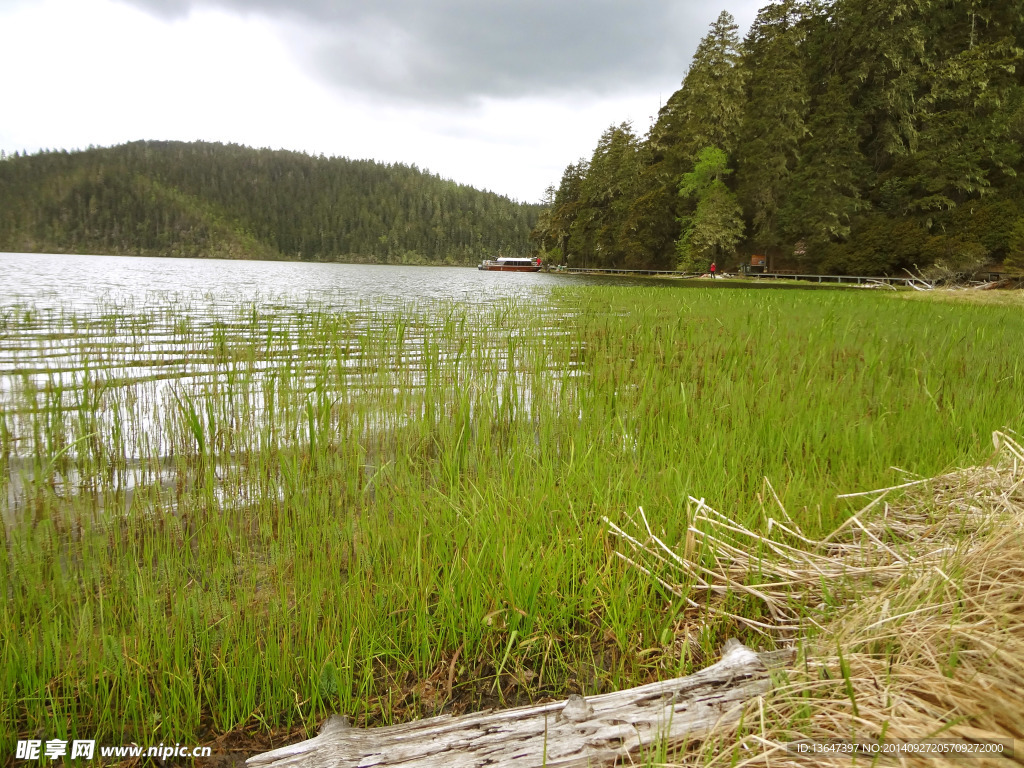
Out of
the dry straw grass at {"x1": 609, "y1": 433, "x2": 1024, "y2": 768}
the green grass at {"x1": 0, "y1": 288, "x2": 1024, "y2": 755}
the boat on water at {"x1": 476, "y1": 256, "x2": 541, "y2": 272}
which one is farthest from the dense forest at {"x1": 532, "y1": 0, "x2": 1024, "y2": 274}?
the boat on water at {"x1": 476, "y1": 256, "x2": 541, "y2": 272}

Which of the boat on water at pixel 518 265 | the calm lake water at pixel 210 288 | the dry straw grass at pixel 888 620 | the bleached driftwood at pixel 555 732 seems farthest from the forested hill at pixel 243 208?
the bleached driftwood at pixel 555 732

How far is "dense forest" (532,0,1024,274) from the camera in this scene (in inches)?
1341

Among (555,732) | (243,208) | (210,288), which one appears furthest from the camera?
(243,208)

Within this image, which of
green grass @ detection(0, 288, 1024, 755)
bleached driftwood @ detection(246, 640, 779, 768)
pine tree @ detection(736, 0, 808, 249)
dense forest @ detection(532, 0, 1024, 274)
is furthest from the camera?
pine tree @ detection(736, 0, 808, 249)

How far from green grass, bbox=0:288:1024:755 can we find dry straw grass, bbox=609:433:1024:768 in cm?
21

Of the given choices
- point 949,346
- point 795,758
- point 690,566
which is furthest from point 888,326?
point 795,758

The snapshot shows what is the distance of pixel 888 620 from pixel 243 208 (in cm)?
18867

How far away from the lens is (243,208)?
537 ft

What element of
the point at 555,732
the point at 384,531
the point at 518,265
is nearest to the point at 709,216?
the point at 384,531

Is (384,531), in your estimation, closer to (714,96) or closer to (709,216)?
(709,216)

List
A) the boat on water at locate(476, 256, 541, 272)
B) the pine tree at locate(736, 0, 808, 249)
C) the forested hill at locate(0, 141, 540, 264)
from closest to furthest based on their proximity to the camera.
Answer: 1. the pine tree at locate(736, 0, 808, 249)
2. the boat on water at locate(476, 256, 541, 272)
3. the forested hill at locate(0, 141, 540, 264)

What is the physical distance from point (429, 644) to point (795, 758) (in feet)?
4.64

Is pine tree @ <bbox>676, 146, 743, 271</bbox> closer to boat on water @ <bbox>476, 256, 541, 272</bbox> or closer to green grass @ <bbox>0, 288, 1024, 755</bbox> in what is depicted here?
green grass @ <bbox>0, 288, 1024, 755</bbox>

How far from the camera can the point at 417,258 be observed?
163 m
